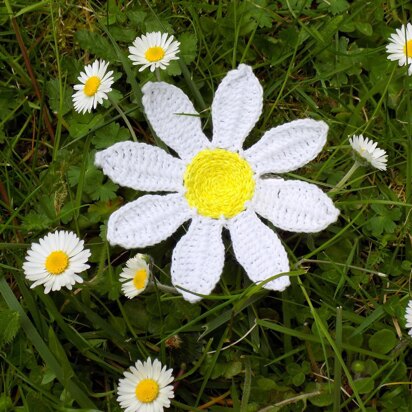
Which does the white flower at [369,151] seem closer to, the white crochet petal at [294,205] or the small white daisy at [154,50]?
the white crochet petal at [294,205]

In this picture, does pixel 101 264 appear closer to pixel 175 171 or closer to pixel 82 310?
pixel 82 310

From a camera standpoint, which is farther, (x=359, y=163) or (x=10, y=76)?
(x=10, y=76)

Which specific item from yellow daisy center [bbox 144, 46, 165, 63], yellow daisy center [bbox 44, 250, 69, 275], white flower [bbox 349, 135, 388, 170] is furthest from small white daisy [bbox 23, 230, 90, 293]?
white flower [bbox 349, 135, 388, 170]

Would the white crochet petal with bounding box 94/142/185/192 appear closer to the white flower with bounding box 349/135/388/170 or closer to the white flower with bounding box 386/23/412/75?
the white flower with bounding box 349/135/388/170

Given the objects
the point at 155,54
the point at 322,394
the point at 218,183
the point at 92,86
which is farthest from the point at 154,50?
the point at 322,394

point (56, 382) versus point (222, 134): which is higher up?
point (222, 134)

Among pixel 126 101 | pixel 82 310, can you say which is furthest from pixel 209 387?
pixel 126 101

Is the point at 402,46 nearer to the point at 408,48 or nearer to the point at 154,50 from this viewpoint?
the point at 408,48
